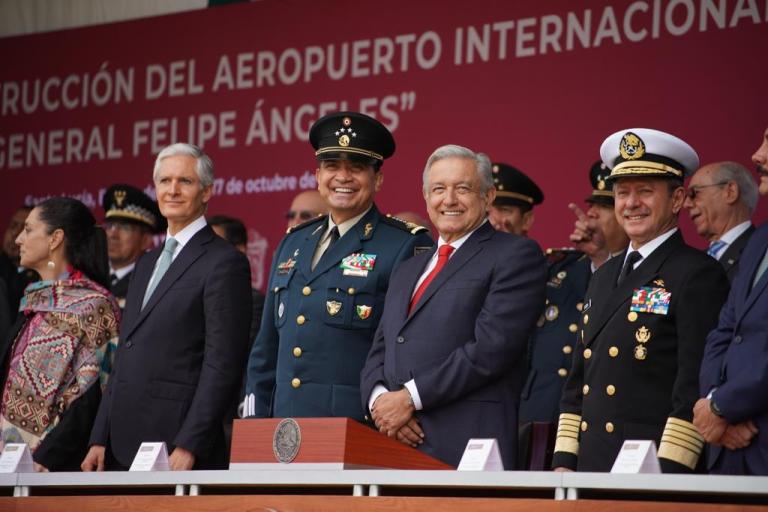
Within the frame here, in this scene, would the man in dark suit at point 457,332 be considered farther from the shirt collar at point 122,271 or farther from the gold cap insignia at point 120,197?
the gold cap insignia at point 120,197

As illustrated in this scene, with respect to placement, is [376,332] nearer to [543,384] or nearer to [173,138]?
[543,384]

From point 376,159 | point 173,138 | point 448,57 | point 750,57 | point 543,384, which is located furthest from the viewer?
point 173,138

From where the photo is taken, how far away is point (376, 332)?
446cm

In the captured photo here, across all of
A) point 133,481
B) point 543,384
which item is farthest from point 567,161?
point 133,481

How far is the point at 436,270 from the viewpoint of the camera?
14.5ft

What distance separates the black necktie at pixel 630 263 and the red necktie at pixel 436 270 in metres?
0.57

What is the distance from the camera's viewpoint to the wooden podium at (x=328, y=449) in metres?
3.62

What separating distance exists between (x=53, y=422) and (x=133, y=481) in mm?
1251

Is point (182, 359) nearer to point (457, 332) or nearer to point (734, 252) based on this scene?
point (457, 332)

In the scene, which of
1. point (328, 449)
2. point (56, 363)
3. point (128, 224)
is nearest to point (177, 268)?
point (56, 363)

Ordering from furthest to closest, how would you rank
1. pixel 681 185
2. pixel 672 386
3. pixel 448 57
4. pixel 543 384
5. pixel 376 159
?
pixel 448 57
pixel 543 384
pixel 376 159
pixel 681 185
pixel 672 386

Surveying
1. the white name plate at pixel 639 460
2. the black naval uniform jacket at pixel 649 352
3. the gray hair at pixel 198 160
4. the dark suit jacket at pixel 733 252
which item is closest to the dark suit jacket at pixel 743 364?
the black naval uniform jacket at pixel 649 352

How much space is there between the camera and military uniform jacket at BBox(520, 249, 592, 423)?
18.0 ft

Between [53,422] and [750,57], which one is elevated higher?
[750,57]
